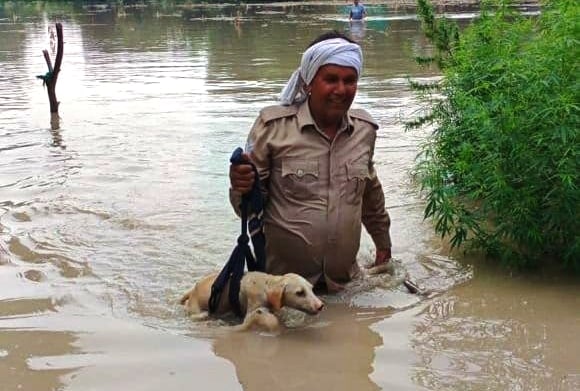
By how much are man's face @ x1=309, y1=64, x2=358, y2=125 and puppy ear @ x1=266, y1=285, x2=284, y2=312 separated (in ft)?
3.55

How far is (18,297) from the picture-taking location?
550 centimetres

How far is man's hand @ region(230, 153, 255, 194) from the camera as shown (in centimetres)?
452

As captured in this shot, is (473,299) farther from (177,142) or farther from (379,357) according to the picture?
(177,142)

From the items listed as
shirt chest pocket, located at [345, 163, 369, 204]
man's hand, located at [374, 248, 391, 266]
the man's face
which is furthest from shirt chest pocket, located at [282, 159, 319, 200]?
man's hand, located at [374, 248, 391, 266]

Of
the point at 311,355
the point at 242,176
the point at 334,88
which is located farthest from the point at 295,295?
the point at 334,88

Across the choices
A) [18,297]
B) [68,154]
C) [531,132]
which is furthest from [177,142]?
[531,132]

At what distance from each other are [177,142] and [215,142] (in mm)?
548

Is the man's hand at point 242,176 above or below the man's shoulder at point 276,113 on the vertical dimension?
below

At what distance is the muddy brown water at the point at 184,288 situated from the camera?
4.27 meters

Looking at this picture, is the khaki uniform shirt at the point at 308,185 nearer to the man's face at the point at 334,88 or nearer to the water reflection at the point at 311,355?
the man's face at the point at 334,88

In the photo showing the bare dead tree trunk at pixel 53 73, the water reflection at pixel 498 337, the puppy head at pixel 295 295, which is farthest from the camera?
the bare dead tree trunk at pixel 53 73

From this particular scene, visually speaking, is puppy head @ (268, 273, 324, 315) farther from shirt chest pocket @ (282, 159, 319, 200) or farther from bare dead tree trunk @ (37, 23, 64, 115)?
bare dead tree trunk @ (37, 23, 64, 115)

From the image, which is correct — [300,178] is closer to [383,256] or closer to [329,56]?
[329,56]

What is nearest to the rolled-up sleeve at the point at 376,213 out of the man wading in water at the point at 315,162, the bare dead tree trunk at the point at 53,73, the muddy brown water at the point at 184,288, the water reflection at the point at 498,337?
the man wading in water at the point at 315,162
